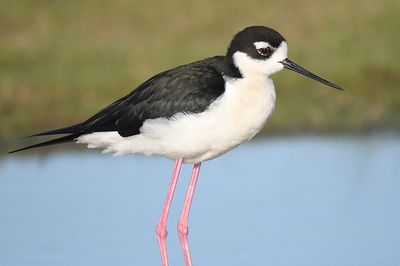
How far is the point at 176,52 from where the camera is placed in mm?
11445

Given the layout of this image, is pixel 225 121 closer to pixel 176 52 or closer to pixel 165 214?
pixel 165 214

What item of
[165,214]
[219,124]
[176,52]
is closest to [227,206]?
[165,214]

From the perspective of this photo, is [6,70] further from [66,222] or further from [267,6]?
[66,222]

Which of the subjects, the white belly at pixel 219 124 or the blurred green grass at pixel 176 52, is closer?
the white belly at pixel 219 124

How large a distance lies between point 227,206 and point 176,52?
417 centimetres

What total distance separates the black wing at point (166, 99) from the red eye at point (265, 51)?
0.72 feet

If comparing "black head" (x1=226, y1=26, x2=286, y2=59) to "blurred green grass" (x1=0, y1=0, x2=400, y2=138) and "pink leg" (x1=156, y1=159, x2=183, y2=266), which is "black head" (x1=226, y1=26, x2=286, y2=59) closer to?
"pink leg" (x1=156, y1=159, x2=183, y2=266)

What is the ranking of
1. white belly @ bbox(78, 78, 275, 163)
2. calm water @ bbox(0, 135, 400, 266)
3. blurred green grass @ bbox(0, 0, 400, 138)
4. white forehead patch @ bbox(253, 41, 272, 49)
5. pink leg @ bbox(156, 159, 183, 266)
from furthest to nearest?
blurred green grass @ bbox(0, 0, 400, 138)
calm water @ bbox(0, 135, 400, 266)
pink leg @ bbox(156, 159, 183, 266)
white forehead patch @ bbox(253, 41, 272, 49)
white belly @ bbox(78, 78, 275, 163)

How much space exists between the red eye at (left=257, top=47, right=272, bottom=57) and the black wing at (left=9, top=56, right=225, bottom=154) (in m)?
0.22

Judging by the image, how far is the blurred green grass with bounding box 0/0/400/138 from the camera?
1002cm

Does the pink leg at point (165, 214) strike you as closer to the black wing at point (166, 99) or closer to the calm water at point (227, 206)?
the calm water at point (227, 206)

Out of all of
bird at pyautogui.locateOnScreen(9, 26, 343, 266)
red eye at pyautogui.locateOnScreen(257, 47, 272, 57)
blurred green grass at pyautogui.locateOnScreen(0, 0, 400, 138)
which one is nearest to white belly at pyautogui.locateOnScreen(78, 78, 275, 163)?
bird at pyautogui.locateOnScreen(9, 26, 343, 266)

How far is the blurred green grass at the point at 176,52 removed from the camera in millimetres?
10023

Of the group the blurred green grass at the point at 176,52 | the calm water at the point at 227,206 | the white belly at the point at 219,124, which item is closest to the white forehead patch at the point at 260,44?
the white belly at the point at 219,124
